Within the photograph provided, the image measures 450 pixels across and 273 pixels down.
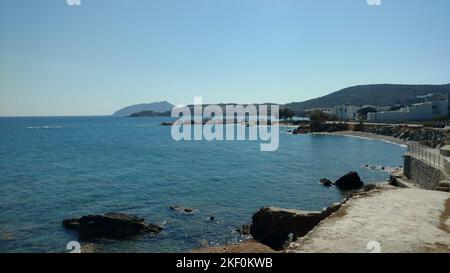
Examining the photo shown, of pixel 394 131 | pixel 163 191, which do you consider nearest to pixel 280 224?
pixel 163 191

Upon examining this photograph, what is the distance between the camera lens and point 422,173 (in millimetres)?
22062

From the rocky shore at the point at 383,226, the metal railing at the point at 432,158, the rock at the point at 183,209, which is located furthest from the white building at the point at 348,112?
the rocky shore at the point at 383,226

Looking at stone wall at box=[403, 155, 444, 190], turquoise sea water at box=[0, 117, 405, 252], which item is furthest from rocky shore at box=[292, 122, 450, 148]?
stone wall at box=[403, 155, 444, 190]

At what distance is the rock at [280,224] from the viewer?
1635 centimetres

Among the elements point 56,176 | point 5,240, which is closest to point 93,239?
point 5,240

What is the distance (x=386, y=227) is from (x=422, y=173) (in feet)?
45.3

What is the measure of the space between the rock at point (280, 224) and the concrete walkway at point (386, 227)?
2.87 metres

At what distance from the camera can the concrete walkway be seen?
8.78m

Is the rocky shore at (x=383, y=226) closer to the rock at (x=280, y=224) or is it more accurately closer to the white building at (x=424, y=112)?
the rock at (x=280, y=224)

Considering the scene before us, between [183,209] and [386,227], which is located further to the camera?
[183,209]

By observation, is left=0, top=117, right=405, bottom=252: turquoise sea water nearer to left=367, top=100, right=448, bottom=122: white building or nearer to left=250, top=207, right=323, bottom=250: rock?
left=250, top=207, right=323, bottom=250: rock

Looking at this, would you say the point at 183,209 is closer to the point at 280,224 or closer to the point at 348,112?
the point at 280,224
